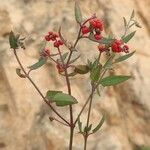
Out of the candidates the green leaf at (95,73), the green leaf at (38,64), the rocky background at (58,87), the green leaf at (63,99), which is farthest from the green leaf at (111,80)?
the rocky background at (58,87)

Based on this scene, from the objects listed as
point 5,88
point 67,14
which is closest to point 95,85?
point 5,88

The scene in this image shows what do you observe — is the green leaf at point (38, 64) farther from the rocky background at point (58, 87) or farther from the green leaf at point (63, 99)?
the rocky background at point (58, 87)

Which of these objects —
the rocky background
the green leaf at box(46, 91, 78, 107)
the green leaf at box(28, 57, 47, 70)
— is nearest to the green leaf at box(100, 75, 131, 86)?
the green leaf at box(46, 91, 78, 107)

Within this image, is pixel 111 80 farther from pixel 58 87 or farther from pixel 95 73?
pixel 58 87

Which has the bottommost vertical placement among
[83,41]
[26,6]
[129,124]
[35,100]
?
[129,124]

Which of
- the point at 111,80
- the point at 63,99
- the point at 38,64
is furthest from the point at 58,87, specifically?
the point at 63,99

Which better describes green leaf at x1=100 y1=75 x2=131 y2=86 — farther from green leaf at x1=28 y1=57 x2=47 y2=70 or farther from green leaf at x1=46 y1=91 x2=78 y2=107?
green leaf at x1=28 y1=57 x2=47 y2=70

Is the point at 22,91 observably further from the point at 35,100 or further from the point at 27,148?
the point at 27,148

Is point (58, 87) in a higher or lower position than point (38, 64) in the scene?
lower
